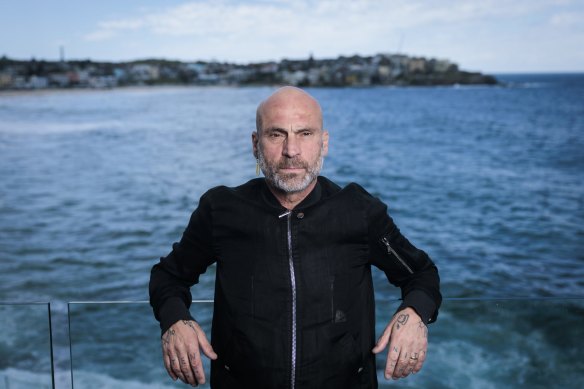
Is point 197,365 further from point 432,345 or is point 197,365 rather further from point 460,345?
point 460,345

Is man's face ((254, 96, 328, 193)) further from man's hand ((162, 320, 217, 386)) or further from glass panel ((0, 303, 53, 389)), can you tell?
glass panel ((0, 303, 53, 389))

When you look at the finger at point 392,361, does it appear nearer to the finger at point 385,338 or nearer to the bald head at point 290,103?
the finger at point 385,338

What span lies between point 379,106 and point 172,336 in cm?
8120

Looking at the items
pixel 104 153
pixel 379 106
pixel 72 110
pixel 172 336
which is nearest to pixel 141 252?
pixel 172 336

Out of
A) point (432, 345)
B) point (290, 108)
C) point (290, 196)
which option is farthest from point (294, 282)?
point (432, 345)

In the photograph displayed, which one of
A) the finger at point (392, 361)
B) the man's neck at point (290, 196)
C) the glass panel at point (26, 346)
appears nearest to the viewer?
the finger at point (392, 361)

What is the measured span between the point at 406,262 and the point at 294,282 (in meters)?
0.32

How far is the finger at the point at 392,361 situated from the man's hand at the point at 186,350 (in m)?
0.46

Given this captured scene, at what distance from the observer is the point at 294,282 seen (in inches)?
63.8

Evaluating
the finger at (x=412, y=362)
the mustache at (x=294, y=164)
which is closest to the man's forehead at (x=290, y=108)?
the mustache at (x=294, y=164)


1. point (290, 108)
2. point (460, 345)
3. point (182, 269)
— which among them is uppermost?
point (290, 108)

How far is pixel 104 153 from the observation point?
38.3m

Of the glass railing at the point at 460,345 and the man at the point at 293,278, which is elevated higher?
the man at the point at 293,278

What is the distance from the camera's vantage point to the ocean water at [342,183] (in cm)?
248
